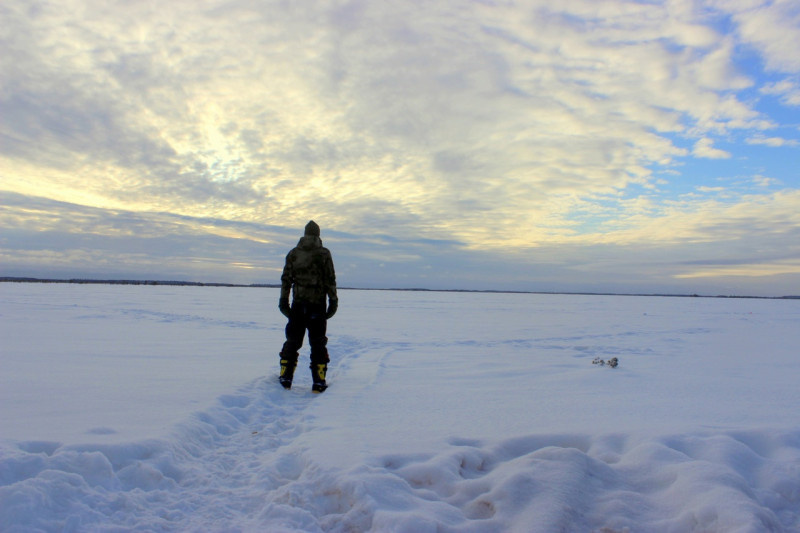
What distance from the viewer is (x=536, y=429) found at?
3.67 m

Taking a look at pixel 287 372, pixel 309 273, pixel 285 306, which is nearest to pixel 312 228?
pixel 309 273

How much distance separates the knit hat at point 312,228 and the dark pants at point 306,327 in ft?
3.01

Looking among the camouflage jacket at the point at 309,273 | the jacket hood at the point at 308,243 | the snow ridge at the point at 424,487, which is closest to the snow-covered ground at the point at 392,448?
the snow ridge at the point at 424,487

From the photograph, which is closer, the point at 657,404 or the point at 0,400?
the point at 0,400

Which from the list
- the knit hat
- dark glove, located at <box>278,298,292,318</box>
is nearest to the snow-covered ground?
dark glove, located at <box>278,298,292,318</box>

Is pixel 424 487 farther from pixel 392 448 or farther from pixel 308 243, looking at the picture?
pixel 308 243

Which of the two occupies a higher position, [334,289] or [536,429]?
[334,289]

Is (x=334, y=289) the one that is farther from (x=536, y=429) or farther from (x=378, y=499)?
(x=378, y=499)

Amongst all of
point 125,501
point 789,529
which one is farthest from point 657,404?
point 125,501

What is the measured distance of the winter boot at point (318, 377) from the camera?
17.6 feet

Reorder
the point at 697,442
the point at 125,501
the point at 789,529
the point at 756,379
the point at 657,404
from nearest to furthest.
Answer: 1. the point at 789,529
2. the point at 125,501
3. the point at 697,442
4. the point at 657,404
5. the point at 756,379

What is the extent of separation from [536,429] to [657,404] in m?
1.91

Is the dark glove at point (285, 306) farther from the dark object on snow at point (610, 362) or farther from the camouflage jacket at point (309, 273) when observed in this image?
the dark object on snow at point (610, 362)

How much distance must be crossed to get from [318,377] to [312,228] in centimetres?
190
